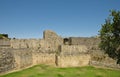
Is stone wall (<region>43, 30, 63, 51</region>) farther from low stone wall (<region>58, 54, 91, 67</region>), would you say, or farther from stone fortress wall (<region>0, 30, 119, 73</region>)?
low stone wall (<region>58, 54, 91, 67</region>)

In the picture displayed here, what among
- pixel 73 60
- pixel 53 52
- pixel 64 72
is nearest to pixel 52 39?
pixel 53 52

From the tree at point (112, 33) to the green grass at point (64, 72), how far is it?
2694 mm

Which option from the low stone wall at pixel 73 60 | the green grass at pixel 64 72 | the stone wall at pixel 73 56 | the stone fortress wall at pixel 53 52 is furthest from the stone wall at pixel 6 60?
the low stone wall at pixel 73 60

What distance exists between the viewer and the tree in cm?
2819

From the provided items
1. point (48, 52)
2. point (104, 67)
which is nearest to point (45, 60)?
point (48, 52)

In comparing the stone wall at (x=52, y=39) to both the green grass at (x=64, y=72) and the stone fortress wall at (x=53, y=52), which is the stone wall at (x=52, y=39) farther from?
the green grass at (x=64, y=72)

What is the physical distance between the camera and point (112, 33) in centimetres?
2870

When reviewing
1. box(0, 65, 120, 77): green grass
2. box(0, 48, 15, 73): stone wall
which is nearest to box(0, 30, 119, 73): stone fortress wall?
box(0, 48, 15, 73): stone wall

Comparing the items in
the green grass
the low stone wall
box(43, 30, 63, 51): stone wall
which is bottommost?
the green grass

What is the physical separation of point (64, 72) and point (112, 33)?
785 centimetres

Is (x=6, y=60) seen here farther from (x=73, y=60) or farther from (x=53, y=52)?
(x=73, y=60)

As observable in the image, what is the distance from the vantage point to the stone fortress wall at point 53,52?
27.8m

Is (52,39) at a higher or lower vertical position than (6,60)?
higher

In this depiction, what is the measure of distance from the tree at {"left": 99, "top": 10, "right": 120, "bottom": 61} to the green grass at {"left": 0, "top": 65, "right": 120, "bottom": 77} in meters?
2.69
